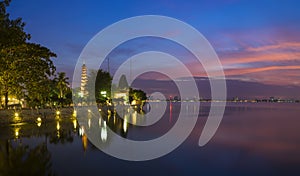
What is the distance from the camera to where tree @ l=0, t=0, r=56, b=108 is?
85.6 ft

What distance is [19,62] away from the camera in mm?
28141

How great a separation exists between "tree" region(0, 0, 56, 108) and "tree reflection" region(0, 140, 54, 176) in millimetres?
11590

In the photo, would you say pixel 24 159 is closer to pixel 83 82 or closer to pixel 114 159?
pixel 114 159

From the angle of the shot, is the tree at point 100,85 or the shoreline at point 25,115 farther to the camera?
the tree at point 100,85

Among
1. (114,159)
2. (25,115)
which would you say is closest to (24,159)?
(114,159)

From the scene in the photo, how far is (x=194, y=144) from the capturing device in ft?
75.0

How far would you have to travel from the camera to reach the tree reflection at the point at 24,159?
10.2 m

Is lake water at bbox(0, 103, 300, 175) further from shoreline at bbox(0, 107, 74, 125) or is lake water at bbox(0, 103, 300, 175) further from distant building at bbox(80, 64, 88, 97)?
distant building at bbox(80, 64, 88, 97)

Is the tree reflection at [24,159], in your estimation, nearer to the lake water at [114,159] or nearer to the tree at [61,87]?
the lake water at [114,159]

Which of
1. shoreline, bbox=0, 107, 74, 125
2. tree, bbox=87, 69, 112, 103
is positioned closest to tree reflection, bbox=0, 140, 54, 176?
shoreline, bbox=0, 107, 74, 125

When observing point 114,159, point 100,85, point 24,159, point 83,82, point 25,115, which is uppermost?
point 83,82

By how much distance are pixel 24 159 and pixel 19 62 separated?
58.7 ft

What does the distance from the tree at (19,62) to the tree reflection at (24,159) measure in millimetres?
11590

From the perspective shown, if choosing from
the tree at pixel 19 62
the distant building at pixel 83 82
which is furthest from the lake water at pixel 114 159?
the distant building at pixel 83 82
